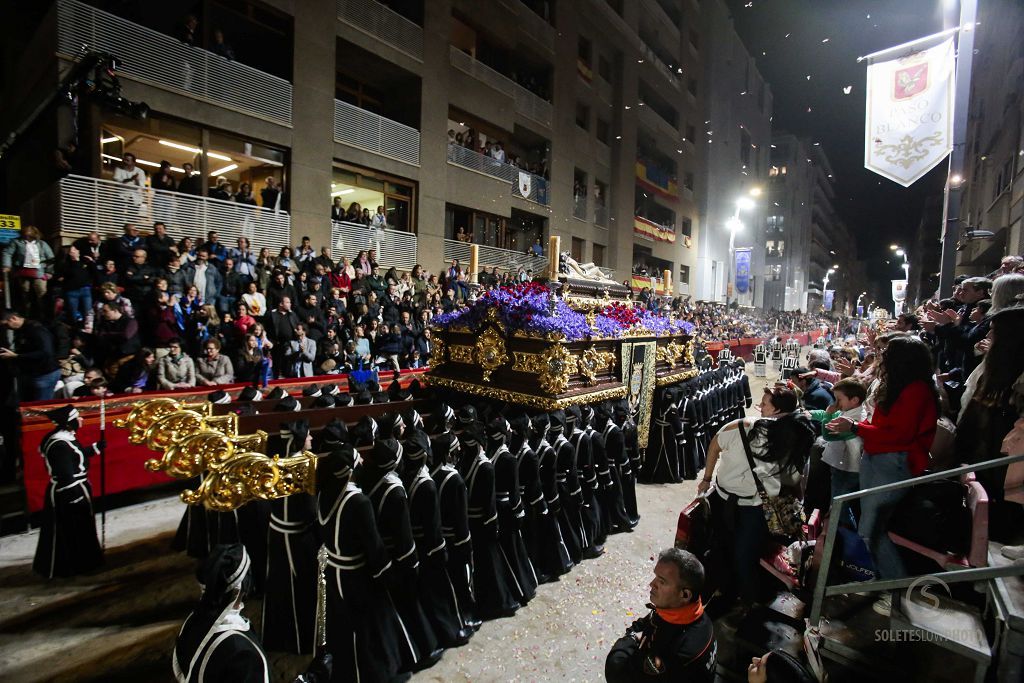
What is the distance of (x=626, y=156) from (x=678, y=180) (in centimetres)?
909

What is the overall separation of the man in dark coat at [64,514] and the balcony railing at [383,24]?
47.5 ft

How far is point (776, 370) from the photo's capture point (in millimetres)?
22516

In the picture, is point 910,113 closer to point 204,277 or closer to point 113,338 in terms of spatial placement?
point 204,277

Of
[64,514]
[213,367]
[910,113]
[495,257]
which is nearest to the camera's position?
[64,514]

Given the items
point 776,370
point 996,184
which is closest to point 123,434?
point 996,184

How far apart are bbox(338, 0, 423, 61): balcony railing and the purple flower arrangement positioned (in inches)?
480

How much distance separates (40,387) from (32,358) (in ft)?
1.34

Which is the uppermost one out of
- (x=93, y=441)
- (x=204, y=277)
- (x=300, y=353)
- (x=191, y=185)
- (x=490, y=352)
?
(x=191, y=185)

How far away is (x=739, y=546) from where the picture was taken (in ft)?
12.6

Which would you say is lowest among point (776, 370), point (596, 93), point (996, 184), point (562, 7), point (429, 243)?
point (776, 370)

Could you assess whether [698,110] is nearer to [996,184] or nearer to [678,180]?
[678,180]

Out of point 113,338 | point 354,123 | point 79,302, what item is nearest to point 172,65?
point 354,123

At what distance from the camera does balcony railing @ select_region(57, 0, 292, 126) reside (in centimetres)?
1004

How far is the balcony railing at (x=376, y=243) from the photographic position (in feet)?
48.1
